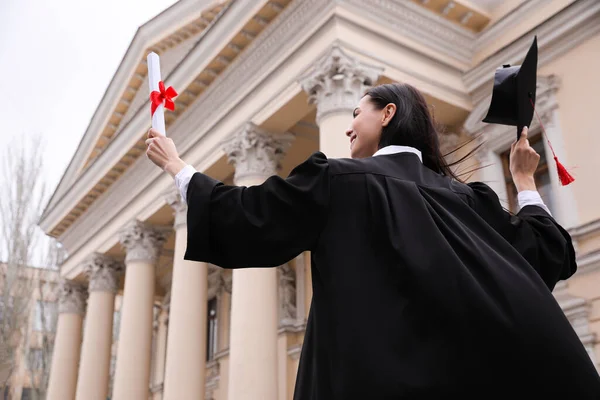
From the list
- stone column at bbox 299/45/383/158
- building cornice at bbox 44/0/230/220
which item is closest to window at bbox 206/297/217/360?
building cornice at bbox 44/0/230/220

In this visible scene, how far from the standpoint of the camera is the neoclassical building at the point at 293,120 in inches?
387

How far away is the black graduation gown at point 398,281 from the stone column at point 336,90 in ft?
23.8

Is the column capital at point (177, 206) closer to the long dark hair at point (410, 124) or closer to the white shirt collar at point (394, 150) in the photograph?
the long dark hair at point (410, 124)

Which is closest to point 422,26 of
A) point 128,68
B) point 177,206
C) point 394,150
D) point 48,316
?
point 177,206

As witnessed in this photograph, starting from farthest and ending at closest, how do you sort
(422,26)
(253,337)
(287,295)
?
(287,295)
(422,26)
(253,337)

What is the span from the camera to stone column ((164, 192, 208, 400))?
12.2 meters

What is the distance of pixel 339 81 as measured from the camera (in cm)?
987

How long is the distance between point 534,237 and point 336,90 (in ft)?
25.7

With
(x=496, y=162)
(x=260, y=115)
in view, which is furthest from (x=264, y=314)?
(x=496, y=162)

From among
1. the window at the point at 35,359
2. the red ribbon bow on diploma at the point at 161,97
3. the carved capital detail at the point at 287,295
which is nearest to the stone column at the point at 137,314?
the carved capital detail at the point at 287,295

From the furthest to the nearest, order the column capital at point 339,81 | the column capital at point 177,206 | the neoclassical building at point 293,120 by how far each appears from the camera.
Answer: the column capital at point 177,206
the neoclassical building at point 293,120
the column capital at point 339,81

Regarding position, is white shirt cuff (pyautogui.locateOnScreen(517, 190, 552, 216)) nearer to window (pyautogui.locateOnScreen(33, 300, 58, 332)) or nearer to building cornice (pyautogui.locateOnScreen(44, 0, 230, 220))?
building cornice (pyautogui.locateOnScreen(44, 0, 230, 220))

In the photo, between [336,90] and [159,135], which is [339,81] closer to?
[336,90]

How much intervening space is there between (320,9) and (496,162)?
393cm
